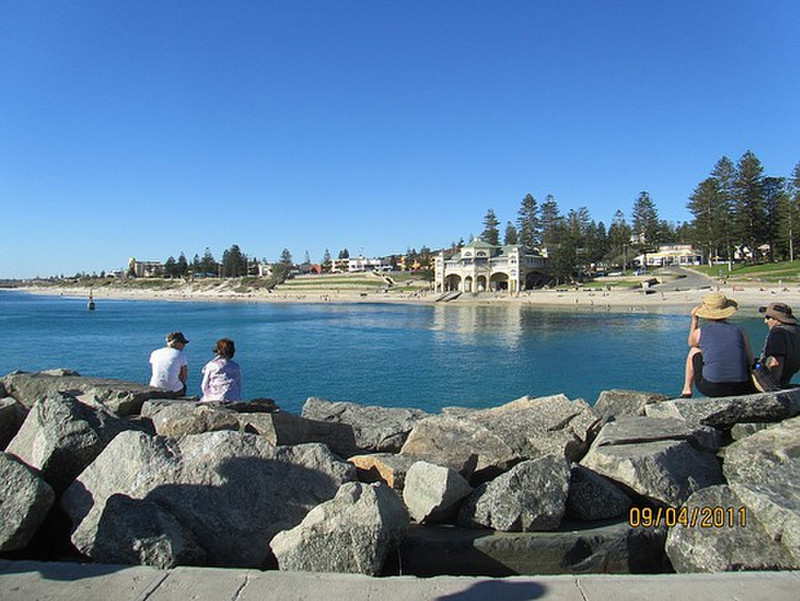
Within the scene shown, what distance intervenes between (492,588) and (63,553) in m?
3.17

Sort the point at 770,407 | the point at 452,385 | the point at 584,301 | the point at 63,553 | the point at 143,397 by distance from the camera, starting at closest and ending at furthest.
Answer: the point at 63,553 → the point at 770,407 → the point at 143,397 → the point at 452,385 → the point at 584,301

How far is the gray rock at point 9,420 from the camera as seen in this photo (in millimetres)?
5784

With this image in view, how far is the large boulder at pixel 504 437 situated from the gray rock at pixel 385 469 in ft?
0.83

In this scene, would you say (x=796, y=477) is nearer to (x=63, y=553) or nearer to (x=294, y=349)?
(x=63, y=553)

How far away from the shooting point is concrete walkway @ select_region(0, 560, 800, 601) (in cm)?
322

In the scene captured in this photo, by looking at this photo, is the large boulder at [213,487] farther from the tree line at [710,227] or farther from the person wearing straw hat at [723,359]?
the tree line at [710,227]

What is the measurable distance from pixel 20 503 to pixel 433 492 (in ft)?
9.72

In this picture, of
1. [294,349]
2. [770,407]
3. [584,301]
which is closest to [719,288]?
[584,301]

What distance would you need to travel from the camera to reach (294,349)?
1542 inches

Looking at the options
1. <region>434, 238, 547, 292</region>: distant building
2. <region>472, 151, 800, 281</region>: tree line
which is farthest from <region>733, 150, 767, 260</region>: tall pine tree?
<region>434, 238, 547, 292</region>: distant building

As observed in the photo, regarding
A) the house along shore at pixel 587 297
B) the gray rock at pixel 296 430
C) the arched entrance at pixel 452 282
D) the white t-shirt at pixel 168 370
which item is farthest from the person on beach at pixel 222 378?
the arched entrance at pixel 452 282

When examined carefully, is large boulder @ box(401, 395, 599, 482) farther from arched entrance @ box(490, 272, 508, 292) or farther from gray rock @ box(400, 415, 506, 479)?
arched entrance @ box(490, 272, 508, 292)

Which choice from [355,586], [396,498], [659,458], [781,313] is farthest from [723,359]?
[355,586]
